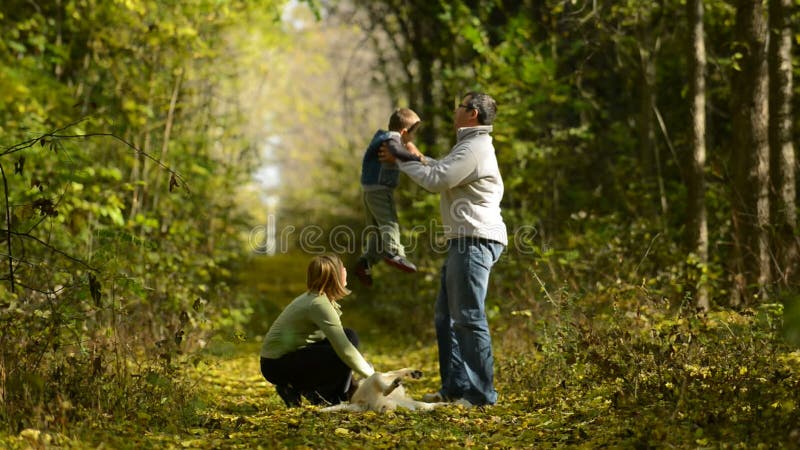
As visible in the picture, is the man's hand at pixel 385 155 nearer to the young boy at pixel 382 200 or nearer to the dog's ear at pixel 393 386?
the young boy at pixel 382 200

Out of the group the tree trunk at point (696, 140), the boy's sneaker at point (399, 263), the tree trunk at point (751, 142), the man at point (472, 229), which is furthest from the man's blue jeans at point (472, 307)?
the tree trunk at point (696, 140)

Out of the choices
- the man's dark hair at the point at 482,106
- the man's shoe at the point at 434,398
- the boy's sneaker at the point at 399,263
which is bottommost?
the man's shoe at the point at 434,398

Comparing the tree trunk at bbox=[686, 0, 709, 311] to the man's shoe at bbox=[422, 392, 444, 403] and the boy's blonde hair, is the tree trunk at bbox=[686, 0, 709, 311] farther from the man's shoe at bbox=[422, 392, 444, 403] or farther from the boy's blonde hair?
the boy's blonde hair

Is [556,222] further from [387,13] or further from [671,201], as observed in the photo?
[387,13]

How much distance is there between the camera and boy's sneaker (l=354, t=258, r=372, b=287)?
6.57m

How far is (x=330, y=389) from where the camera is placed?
20.8 feet

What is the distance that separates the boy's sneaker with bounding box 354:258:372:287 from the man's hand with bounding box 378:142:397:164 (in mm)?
867

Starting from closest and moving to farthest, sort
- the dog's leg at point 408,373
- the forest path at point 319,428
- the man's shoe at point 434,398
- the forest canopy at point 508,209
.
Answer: the forest path at point 319,428
the forest canopy at point 508,209
the dog's leg at point 408,373
the man's shoe at point 434,398

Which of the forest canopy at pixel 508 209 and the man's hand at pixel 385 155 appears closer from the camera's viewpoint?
the forest canopy at pixel 508 209

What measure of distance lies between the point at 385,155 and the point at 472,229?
30.1 inches

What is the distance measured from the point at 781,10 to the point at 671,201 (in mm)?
3194

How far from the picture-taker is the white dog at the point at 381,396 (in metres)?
6.03

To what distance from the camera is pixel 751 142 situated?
9.09m

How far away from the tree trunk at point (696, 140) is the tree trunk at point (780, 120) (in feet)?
2.16
